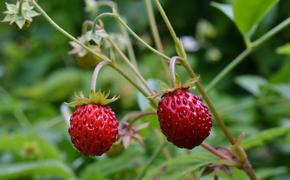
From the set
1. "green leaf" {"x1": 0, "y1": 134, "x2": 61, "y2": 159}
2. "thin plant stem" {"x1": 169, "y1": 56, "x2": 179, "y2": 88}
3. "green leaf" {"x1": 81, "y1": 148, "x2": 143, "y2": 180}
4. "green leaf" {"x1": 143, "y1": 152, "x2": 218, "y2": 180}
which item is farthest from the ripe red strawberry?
"green leaf" {"x1": 0, "y1": 134, "x2": 61, "y2": 159}

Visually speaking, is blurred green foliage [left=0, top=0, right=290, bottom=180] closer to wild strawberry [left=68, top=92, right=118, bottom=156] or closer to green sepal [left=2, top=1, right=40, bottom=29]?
wild strawberry [left=68, top=92, right=118, bottom=156]

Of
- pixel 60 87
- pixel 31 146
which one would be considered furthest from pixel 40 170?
pixel 60 87

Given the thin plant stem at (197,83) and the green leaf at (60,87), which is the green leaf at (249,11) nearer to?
the thin plant stem at (197,83)

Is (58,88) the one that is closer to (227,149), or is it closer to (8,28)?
(8,28)

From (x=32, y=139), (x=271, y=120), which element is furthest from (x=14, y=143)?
(x=271, y=120)

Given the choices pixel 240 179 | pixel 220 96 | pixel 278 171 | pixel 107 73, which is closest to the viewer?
pixel 240 179
